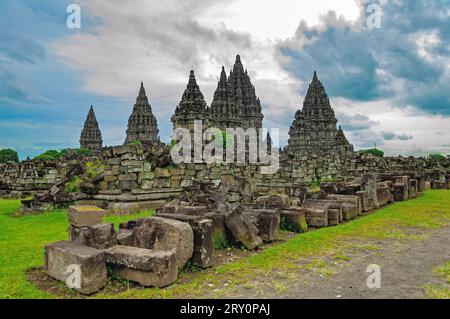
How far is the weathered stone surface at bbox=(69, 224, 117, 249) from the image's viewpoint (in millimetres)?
5172

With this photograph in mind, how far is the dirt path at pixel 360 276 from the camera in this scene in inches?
165

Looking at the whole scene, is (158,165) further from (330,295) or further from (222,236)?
(330,295)

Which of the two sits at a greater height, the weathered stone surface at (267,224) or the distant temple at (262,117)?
the distant temple at (262,117)

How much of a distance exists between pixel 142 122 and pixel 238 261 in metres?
60.8

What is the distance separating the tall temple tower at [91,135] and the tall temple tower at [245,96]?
1145 inches

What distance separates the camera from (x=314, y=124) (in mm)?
63344

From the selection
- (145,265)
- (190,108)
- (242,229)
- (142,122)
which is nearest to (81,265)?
(145,265)

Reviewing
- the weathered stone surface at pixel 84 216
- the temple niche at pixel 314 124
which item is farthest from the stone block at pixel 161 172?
the temple niche at pixel 314 124

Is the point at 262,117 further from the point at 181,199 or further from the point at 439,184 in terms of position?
the point at 181,199

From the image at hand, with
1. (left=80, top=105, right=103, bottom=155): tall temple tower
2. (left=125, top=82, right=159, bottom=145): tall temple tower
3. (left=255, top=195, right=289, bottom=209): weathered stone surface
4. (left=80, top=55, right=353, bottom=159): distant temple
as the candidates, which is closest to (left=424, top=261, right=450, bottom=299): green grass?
(left=255, top=195, right=289, bottom=209): weathered stone surface

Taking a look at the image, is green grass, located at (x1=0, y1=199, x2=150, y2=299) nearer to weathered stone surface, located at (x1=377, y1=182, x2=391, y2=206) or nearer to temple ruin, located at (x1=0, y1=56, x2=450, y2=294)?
temple ruin, located at (x1=0, y1=56, x2=450, y2=294)

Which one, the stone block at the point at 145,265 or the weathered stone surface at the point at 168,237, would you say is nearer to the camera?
the stone block at the point at 145,265

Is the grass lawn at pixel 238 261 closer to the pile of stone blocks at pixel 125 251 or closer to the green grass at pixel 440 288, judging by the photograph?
the pile of stone blocks at pixel 125 251
